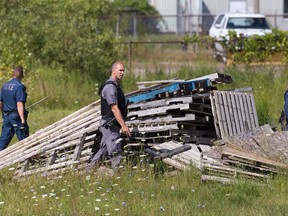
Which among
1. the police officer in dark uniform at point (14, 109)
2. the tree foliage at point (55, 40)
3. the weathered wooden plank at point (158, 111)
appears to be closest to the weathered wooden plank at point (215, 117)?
the weathered wooden plank at point (158, 111)

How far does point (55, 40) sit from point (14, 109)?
8.10m

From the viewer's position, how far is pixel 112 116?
12547 millimetres

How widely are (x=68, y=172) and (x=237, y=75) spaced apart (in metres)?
10.2

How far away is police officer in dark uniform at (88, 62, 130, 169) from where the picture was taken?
1232 centimetres

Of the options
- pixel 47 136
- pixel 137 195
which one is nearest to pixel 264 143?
pixel 137 195

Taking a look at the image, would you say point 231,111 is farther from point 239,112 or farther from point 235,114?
point 239,112

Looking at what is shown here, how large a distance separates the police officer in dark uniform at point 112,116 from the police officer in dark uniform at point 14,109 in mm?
2094

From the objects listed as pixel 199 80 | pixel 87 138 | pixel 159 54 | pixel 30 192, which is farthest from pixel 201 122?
pixel 159 54

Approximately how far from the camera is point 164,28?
43812 mm

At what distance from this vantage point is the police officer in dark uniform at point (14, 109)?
14.2 m

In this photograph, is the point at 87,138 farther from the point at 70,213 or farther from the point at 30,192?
the point at 70,213

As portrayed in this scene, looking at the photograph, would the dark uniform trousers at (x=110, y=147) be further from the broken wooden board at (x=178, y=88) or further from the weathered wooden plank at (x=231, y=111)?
the weathered wooden plank at (x=231, y=111)

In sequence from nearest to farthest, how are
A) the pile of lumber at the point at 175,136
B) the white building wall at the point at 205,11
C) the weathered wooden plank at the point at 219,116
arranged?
the pile of lumber at the point at 175,136 → the weathered wooden plank at the point at 219,116 → the white building wall at the point at 205,11

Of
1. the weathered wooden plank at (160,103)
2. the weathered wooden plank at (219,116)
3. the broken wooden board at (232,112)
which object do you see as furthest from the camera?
the broken wooden board at (232,112)
